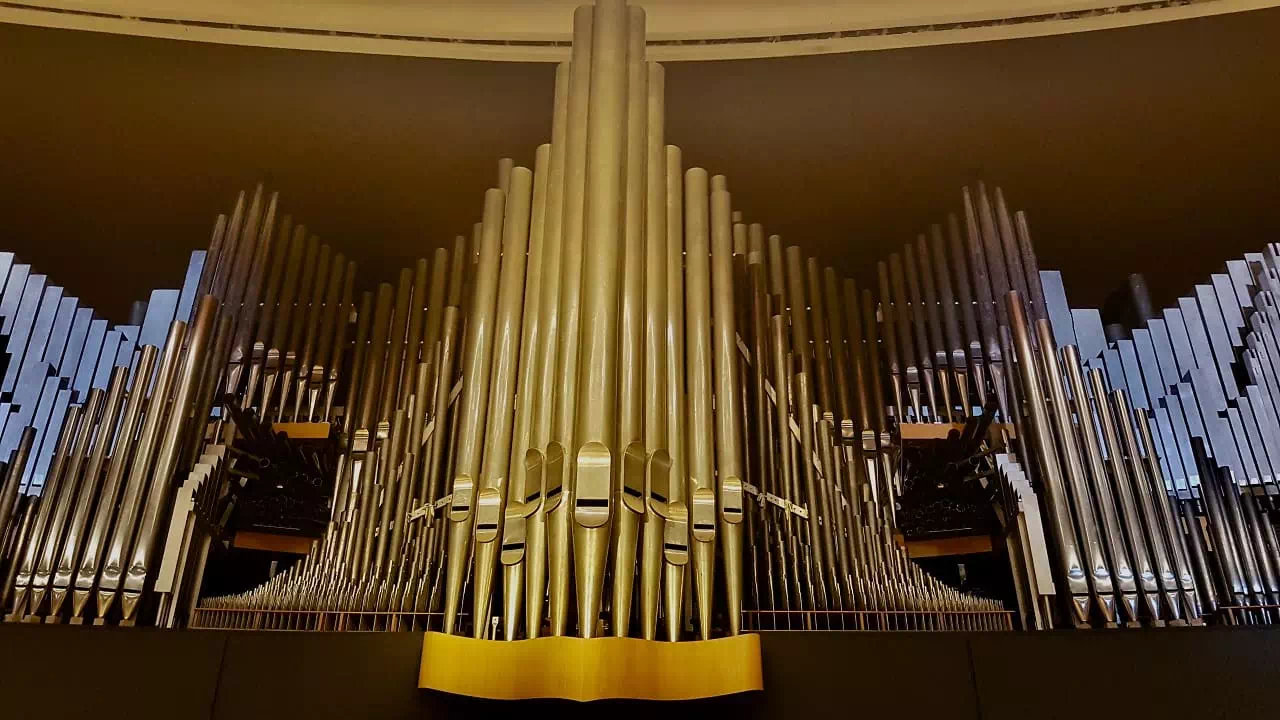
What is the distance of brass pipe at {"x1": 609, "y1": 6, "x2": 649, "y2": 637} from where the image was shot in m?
2.24

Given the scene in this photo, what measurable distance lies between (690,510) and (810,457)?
1161 millimetres

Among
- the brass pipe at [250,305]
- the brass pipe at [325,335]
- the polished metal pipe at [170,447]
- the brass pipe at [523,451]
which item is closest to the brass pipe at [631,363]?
the brass pipe at [523,451]

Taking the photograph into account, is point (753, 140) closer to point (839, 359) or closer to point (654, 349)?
point (839, 359)

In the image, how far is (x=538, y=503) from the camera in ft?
7.34

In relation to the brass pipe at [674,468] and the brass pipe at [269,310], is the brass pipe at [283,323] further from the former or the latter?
the brass pipe at [674,468]

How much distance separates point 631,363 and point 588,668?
2.84ft

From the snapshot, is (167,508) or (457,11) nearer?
(167,508)

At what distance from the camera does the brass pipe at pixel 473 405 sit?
2.55 m

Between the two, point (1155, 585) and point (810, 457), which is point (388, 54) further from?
point (1155, 585)

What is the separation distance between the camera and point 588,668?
6.34 ft

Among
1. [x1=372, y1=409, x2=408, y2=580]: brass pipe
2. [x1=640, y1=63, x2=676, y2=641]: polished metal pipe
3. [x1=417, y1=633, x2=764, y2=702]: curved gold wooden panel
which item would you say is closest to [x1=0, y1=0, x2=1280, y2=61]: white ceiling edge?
[x1=640, y1=63, x2=676, y2=641]: polished metal pipe

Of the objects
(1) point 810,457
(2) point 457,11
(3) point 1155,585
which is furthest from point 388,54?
(3) point 1155,585

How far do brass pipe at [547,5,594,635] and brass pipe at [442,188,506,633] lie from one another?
30cm

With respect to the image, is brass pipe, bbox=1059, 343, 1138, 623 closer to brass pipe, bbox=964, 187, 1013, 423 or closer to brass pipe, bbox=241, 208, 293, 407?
brass pipe, bbox=964, 187, 1013, 423
